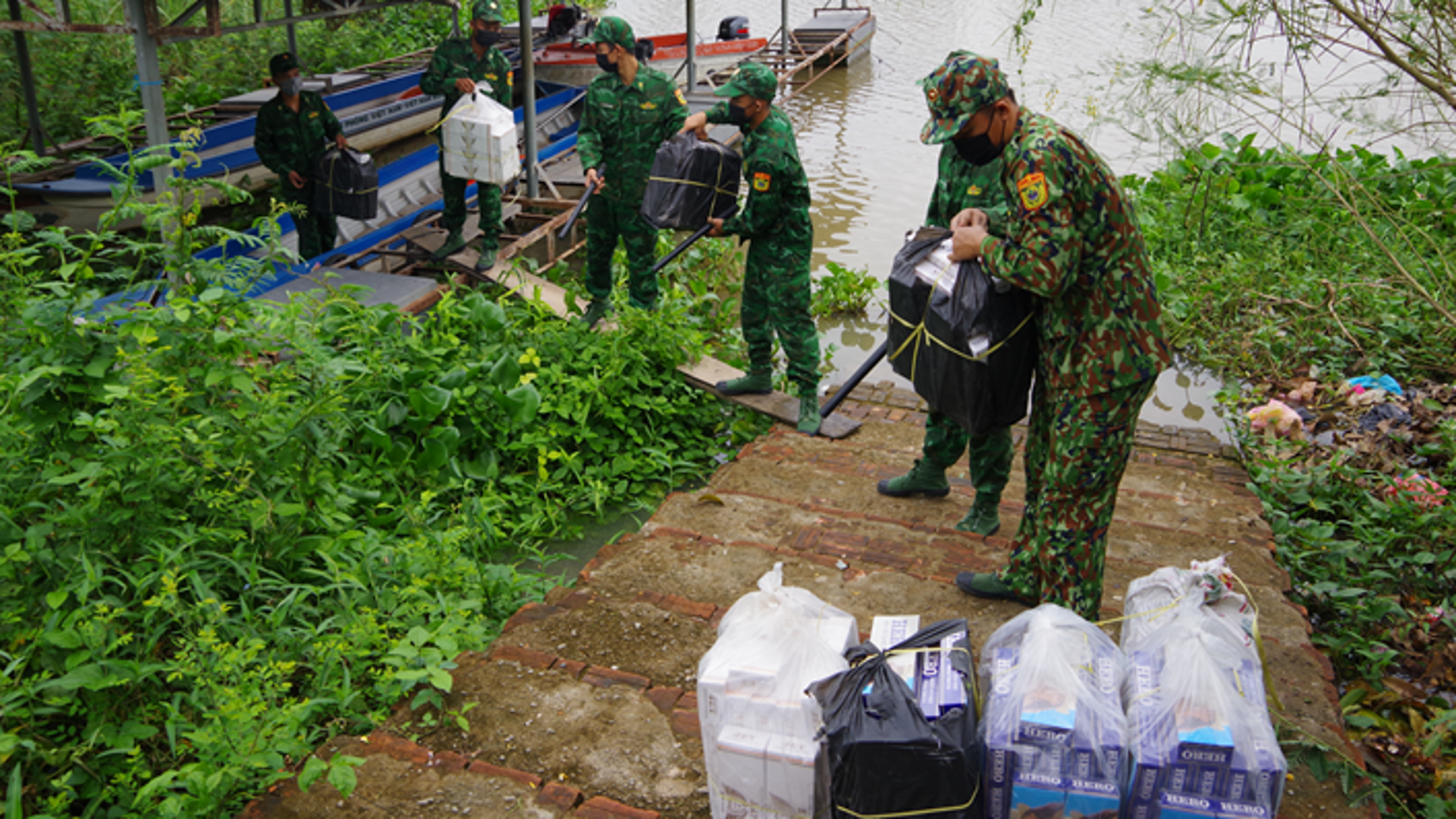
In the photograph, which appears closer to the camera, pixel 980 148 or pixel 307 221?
pixel 980 148

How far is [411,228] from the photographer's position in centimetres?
741

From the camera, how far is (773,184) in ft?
15.2

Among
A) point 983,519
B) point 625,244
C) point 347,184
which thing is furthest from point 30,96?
point 983,519

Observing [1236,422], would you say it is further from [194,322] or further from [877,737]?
[194,322]

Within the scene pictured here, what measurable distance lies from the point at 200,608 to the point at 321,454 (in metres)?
0.82

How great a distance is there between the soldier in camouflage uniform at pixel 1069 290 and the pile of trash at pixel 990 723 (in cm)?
76

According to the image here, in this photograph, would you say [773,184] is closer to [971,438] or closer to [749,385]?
[749,385]

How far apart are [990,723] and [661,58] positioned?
1314cm

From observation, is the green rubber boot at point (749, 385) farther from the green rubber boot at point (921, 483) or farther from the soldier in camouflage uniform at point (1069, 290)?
the soldier in camouflage uniform at point (1069, 290)

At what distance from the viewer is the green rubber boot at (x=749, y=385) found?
5371 millimetres

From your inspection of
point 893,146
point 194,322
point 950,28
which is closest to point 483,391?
point 194,322

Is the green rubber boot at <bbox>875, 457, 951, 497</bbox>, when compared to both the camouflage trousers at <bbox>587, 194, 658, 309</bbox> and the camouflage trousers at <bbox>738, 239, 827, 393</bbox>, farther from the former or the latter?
the camouflage trousers at <bbox>587, 194, 658, 309</bbox>

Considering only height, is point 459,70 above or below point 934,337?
above

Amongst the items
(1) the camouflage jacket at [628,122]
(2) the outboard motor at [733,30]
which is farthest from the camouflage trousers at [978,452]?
A: (2) the outboard motor at [733,30]
